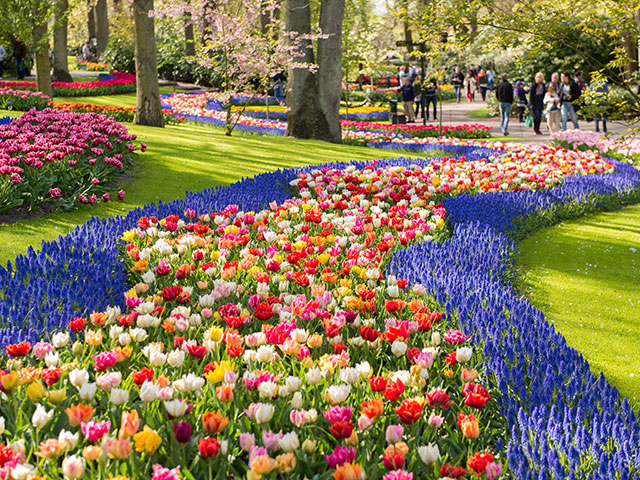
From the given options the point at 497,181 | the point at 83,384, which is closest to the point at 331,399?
the point at 83,384

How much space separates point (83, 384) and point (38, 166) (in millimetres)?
5574

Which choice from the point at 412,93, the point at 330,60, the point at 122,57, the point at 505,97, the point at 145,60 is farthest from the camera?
the point at 122,57

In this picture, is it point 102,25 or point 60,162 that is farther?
point 102,25

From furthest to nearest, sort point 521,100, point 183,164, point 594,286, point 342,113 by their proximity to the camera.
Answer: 1. point 342,113
2. point 521,100
3. point 183,164
4. point 594,286

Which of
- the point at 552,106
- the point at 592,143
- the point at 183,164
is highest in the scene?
the point at 552,106

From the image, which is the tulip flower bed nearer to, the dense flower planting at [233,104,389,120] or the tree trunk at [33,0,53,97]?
the dense flower planting at [233,104,389,120]

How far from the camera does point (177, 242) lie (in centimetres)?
536

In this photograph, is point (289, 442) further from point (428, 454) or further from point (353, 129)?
point (353, 129)

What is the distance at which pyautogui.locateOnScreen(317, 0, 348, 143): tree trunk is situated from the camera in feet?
49.2

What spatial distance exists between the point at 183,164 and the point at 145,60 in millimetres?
5127

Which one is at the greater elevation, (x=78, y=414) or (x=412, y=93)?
(x=412, y=93)

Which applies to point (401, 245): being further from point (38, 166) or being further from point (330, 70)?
point (330, 70)

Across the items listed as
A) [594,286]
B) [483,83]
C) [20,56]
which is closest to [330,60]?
[594,286]

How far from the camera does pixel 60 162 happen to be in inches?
316
